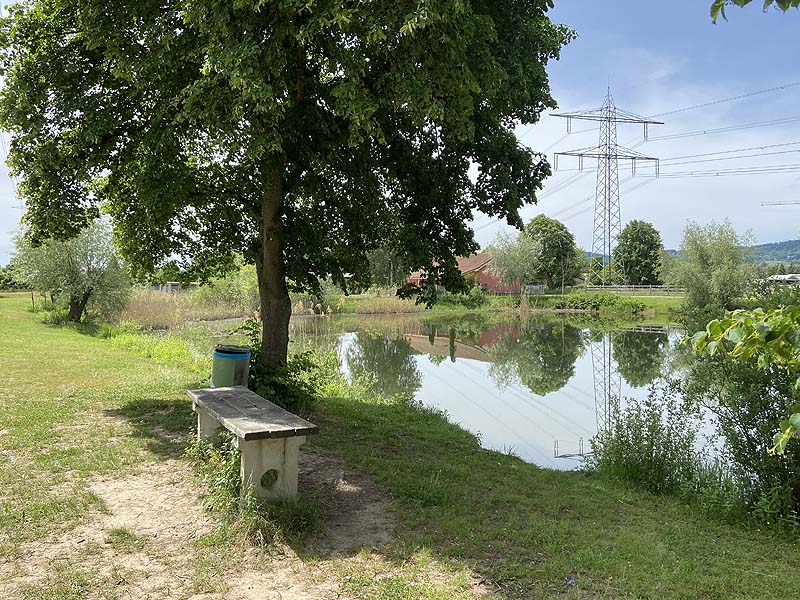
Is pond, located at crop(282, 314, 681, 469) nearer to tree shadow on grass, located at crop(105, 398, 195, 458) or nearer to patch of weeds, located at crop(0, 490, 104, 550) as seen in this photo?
tree shadow on grass, located at crop(105, 398, 195, 458)

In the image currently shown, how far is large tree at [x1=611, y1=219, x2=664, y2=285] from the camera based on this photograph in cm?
6981

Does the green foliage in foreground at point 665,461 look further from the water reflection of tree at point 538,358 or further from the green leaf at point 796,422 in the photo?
the water reflection of tree at point 538,358

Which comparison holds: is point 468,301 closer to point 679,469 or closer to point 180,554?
point 679,469

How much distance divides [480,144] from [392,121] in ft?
4.09

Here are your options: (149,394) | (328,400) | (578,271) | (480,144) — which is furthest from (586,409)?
(578,271)

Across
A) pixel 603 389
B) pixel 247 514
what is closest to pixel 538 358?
pixel 603 389

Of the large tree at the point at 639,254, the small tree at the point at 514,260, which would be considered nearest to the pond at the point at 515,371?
the small tree at the point at 514,260

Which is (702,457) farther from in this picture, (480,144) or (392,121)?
(392,121)

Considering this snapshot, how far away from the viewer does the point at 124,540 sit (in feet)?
15.3

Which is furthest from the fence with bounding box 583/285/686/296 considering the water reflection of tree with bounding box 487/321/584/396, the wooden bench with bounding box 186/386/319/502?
the wooden bench with bounding box 186/386/319/502

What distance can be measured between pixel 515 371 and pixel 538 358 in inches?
117

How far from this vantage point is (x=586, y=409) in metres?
14.0

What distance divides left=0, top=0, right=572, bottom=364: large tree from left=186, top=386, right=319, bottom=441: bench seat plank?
2421mm

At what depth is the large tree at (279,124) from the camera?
19.8ft
